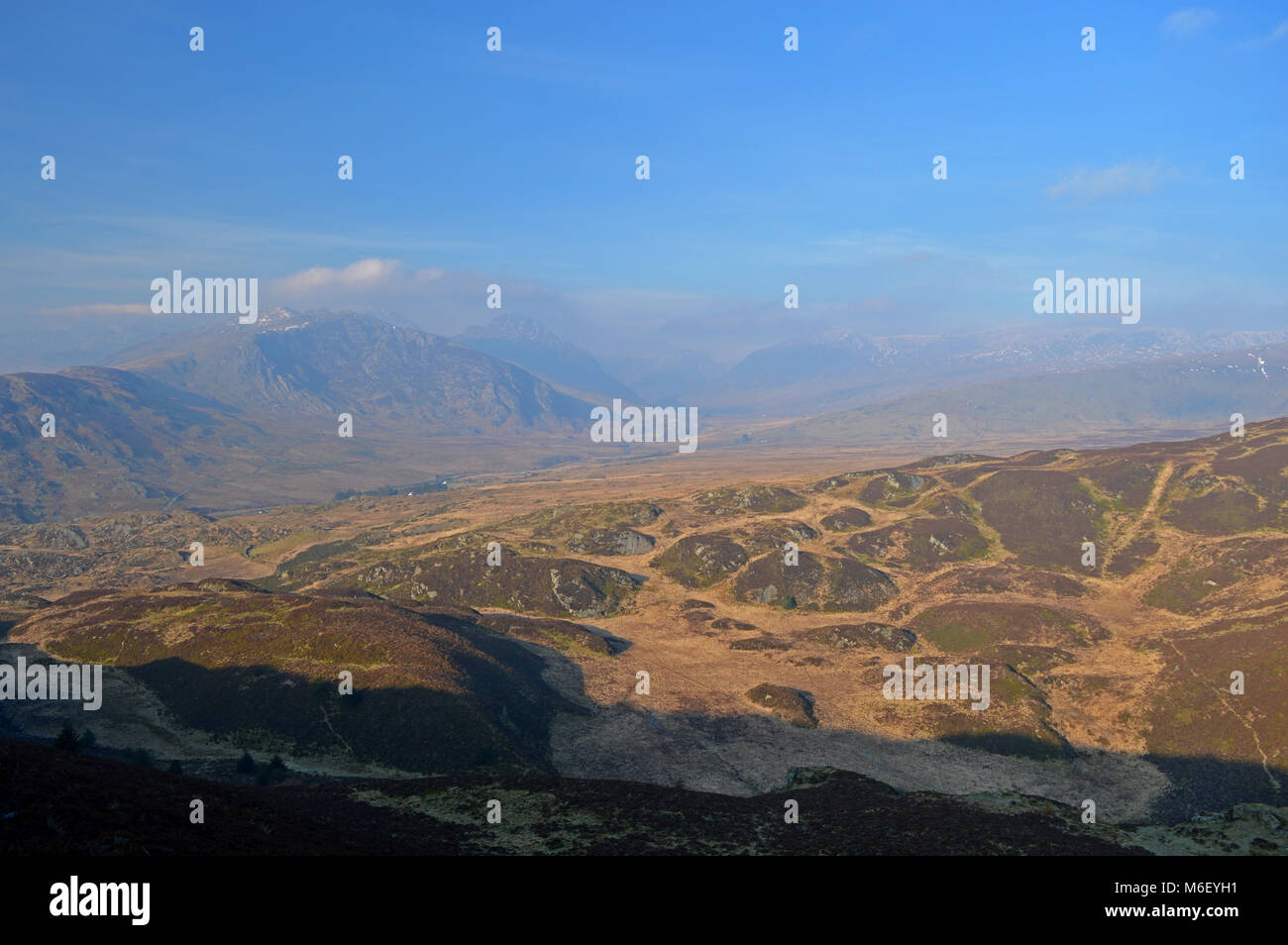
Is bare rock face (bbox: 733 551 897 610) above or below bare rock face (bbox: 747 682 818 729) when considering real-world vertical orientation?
above

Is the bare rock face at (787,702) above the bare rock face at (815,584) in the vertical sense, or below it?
below

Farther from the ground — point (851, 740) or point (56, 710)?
point (56, 710)

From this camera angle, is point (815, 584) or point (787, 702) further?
point (815, 584)

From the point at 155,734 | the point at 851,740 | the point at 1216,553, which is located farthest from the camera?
the point at 1216,553

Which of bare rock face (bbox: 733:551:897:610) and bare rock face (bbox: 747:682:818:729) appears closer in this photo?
bare rock face (bbox: 747:682:818:729)

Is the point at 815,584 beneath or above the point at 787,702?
above

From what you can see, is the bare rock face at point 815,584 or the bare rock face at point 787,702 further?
the bare rock face at point 815,584
